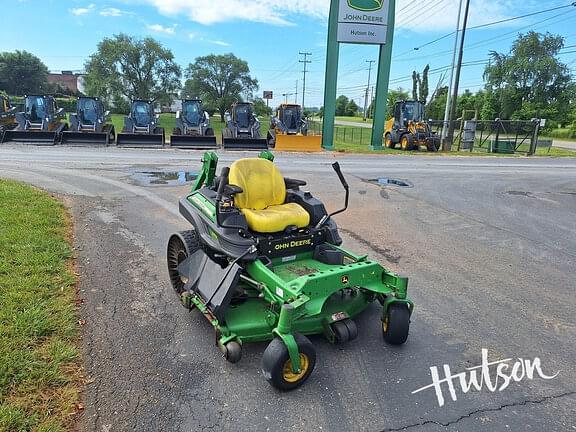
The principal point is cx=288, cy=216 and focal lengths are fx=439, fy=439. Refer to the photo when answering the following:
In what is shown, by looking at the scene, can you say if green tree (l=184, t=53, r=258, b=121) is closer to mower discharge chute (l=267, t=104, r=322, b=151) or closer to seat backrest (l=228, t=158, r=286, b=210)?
mower discharge chute (l=267, t=104, r=322, b=151)

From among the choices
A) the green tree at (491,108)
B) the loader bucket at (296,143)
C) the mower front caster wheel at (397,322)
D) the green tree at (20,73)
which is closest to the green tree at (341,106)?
the green tree at (491,108)

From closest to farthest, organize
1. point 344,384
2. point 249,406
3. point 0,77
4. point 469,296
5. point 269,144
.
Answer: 1. point 249,406
2. point 344,384
3. point 469,296
4. point 269,144
5. point 0,77

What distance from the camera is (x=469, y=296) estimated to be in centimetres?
462

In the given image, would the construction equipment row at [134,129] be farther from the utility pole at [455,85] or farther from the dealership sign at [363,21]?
the utility pole at [455,85]

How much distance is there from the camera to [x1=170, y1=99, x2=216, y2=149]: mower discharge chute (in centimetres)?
2038

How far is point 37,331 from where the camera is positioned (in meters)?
3.33

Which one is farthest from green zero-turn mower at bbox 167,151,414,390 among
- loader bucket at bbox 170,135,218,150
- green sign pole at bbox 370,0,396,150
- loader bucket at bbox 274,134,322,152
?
green sign pole at bbox 370,0,396,150

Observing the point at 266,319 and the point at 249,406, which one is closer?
the point at 249,406

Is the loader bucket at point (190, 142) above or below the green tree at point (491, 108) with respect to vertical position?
below

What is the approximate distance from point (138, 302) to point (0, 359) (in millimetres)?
1321

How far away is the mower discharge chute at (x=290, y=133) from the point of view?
69.5 feet

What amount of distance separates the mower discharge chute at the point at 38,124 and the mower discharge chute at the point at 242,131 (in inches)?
302

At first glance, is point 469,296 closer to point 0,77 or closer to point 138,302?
point 138,302

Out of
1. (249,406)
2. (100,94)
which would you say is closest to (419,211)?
(249,406)
